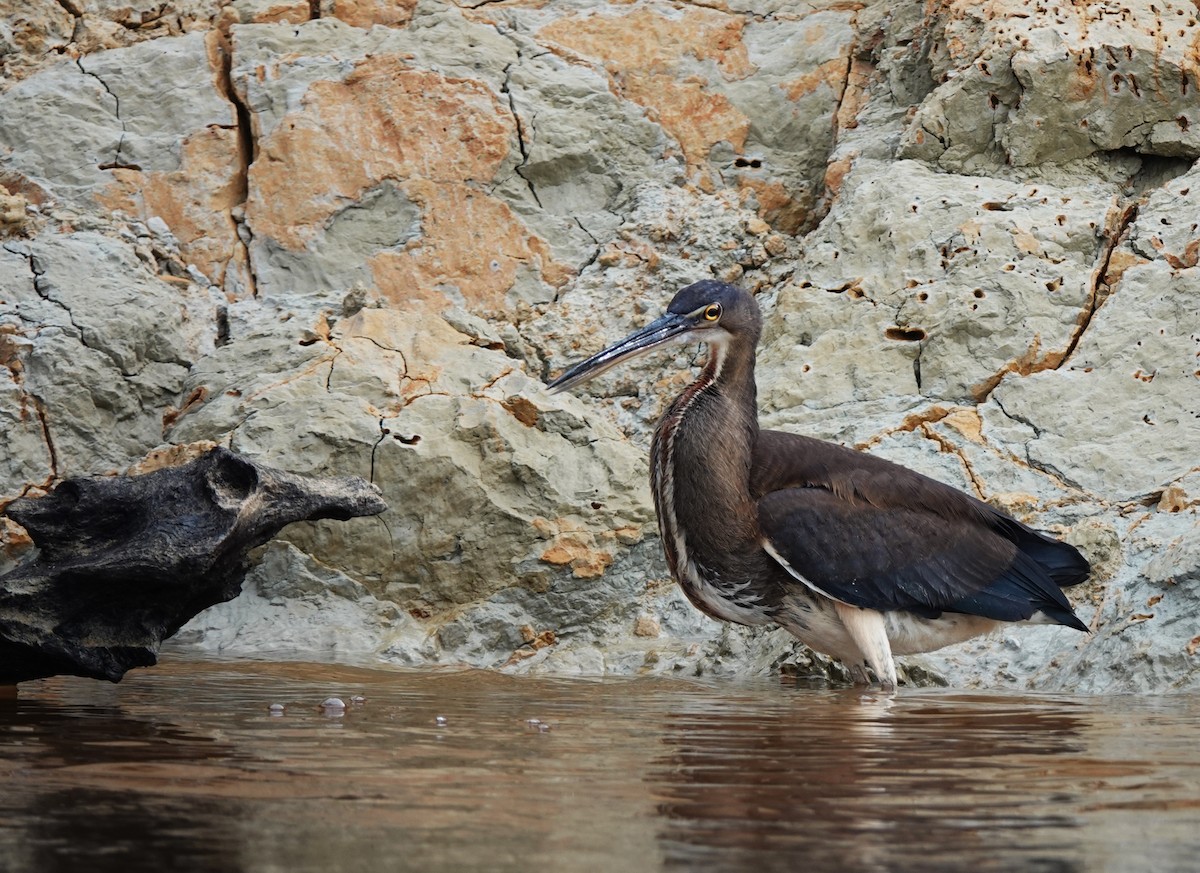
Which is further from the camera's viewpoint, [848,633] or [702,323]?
[702,323]

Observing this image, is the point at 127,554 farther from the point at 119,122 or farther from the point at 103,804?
the point at 119,122

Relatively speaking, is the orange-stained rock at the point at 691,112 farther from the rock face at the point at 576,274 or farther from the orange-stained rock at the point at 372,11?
the orange-stained rock at the point at 372,11

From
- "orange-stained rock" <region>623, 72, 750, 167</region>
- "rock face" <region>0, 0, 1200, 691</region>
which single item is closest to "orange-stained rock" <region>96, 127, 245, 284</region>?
"rock face" <region>0, 0, 1200, 691</region>

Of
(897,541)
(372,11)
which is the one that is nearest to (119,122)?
(372,11)

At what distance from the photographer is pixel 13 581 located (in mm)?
4781

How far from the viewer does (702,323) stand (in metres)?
6.44

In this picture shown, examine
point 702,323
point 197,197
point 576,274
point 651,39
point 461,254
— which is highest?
point 651,39

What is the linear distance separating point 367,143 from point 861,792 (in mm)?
6925

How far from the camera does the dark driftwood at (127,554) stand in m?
4.70

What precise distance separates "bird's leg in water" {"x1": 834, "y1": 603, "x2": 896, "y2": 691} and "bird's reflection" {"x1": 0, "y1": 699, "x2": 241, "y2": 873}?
2824 millimetres

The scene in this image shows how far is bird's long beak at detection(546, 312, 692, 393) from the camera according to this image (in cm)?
631

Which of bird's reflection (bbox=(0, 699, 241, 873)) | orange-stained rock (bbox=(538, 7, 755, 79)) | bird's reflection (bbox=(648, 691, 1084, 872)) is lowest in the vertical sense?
bird's reflection (bbox=(648, 691, 1084, 872))

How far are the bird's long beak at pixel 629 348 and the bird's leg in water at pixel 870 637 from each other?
1.32m

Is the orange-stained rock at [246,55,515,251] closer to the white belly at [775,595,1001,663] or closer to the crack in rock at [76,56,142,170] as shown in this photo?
the crack in rock at [76,56,142,170]
